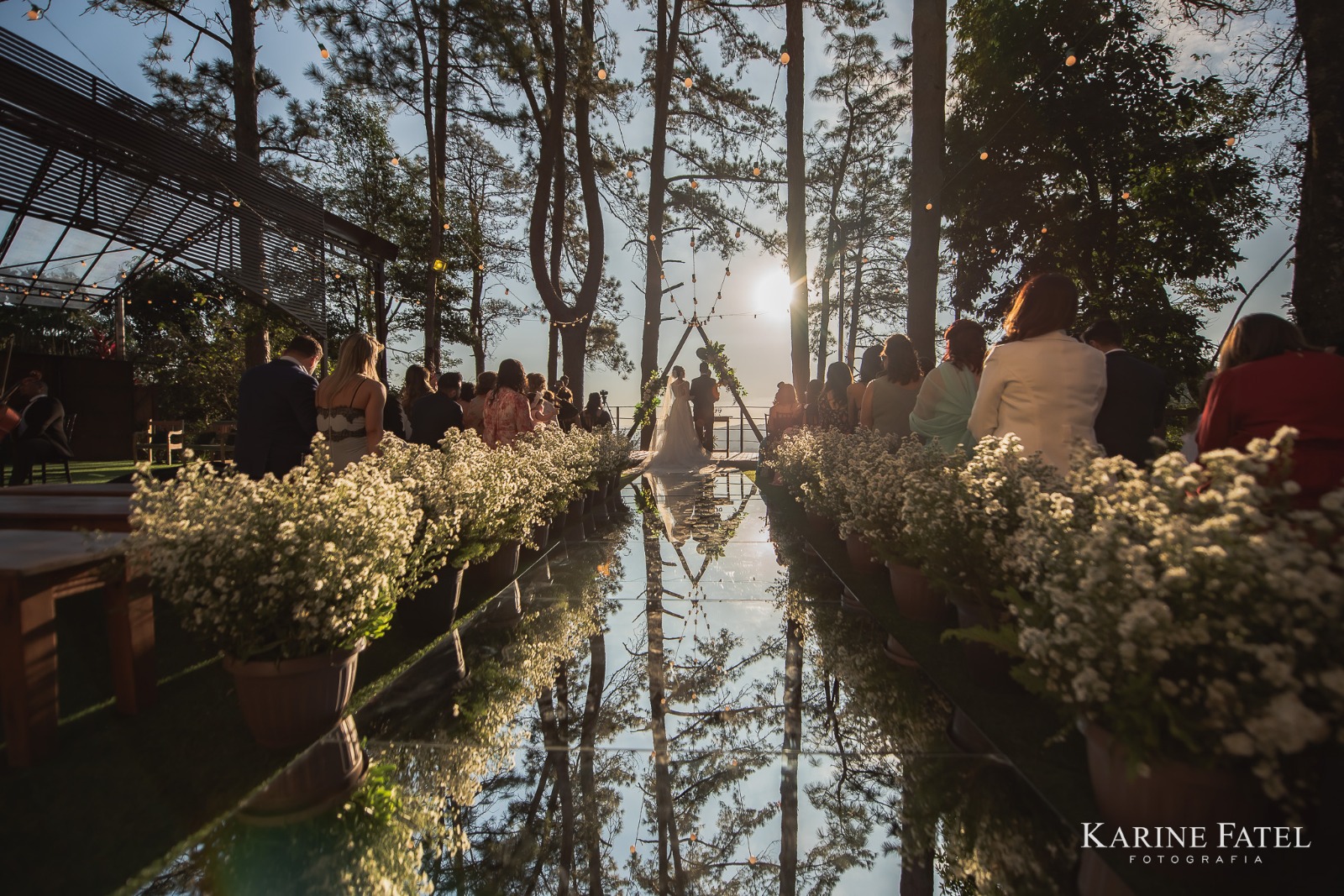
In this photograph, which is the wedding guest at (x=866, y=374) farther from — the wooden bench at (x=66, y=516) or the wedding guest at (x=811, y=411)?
the wooden bench at (x=66, y=516)

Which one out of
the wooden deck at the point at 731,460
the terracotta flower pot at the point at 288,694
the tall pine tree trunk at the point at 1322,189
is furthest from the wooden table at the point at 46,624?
the wooden deck at the point at 731,460

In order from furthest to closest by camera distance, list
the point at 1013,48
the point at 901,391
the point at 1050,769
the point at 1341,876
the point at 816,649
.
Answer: the point at 1013,48
the point at 901,391
the point at 816,649
the point at 1050,769
the point at 1341,876

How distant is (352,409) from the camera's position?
5016mm

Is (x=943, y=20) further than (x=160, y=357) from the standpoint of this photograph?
No

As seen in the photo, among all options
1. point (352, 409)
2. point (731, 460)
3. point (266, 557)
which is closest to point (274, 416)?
A: point (352, 409)

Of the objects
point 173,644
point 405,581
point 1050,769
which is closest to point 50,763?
point 405,581

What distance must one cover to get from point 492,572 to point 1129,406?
14.1ft

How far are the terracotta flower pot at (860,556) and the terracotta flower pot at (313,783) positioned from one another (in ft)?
12.1

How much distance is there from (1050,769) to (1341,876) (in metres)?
0.77

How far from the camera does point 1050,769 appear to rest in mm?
2584

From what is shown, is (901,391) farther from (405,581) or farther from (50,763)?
(50,763)

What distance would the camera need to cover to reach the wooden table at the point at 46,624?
258 centimetres

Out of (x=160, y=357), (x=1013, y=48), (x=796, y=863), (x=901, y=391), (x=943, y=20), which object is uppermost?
(x=1013, y=48)

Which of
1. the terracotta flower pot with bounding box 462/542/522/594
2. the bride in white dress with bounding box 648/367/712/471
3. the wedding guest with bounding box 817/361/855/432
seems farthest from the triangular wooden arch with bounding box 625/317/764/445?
the terracotta flower pot with bounding box 462/542/522/594
